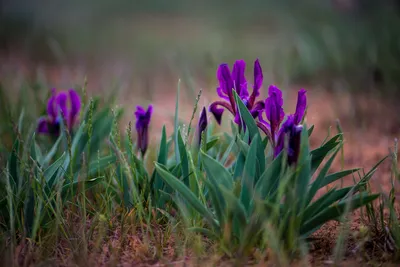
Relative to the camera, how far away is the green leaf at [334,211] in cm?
157

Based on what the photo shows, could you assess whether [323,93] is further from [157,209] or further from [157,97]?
[157,209]

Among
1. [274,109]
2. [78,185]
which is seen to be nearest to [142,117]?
[78,185]

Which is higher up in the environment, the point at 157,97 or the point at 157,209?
the point at 157,97

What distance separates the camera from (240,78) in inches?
69.2

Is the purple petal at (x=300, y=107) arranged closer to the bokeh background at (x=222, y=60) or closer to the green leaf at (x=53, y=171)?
the green leaf at (x=53, y=171)

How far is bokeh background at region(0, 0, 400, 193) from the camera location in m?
3.58

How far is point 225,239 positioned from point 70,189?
629 millimetres

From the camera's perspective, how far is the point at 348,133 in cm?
350

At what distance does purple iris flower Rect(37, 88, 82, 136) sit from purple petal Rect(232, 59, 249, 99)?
2.67 ft

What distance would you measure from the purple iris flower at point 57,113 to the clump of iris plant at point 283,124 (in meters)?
0.93

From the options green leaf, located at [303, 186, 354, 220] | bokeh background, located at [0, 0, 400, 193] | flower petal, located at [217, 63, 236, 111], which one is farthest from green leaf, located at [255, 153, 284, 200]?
bokeh background, located at [0, 0, 400, 193]

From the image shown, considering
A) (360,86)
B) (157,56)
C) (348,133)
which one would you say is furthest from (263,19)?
(348,133)

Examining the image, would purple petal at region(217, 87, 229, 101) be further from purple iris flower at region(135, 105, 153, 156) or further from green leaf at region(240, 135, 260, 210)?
purple iris flower at region(135, 105, 153, 156)

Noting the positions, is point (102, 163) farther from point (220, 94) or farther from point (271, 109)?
point (271, 109)
